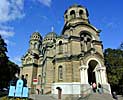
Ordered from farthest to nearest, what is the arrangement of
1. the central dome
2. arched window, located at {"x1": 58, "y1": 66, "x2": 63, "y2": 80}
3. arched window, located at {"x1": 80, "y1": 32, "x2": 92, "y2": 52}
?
the central dome
arched window, located at {"x1": 80, "y1": 32, "x2": 92, "y2": 52}
arched window, located at {"x1": 58, "y1": 66, "x2": 63, "y2": 80}

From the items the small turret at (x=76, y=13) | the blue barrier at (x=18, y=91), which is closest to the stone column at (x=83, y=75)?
the blue barrier at (x=18, y=91)

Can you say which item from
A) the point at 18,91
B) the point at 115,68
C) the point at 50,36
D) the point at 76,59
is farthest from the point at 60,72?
the point at 50,36

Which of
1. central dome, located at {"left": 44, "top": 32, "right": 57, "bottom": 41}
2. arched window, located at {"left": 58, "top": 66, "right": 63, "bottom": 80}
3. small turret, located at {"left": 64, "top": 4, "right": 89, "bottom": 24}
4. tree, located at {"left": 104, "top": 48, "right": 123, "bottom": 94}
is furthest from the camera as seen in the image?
central dome, located at {"left": 44, "top": 32, "right": 57, "bottom": 41}

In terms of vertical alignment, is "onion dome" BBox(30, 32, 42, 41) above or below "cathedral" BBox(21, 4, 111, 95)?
above

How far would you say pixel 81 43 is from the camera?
1057 inches

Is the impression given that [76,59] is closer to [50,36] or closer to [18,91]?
[18,91]

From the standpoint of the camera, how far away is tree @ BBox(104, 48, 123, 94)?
27.2 meters

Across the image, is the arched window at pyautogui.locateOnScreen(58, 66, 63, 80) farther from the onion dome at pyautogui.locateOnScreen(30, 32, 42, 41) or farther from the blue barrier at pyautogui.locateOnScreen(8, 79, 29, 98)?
the onion dome at pyautogui.locateOnScreen(30, 32, 42, 41)

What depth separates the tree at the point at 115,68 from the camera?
89.1 ft

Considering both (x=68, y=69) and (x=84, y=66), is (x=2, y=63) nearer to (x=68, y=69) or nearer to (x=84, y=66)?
(x=68, y=69)

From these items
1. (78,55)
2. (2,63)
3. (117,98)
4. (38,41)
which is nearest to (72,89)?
(78,55)

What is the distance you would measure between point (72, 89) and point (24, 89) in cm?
862

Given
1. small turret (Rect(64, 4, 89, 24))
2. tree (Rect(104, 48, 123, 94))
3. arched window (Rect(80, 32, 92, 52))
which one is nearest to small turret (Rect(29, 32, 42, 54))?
small turret (Rect(64, 4, 89, 24))

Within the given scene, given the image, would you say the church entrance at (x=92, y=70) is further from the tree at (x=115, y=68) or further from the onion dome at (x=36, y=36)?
the onion dome at (x=36, y=36)
